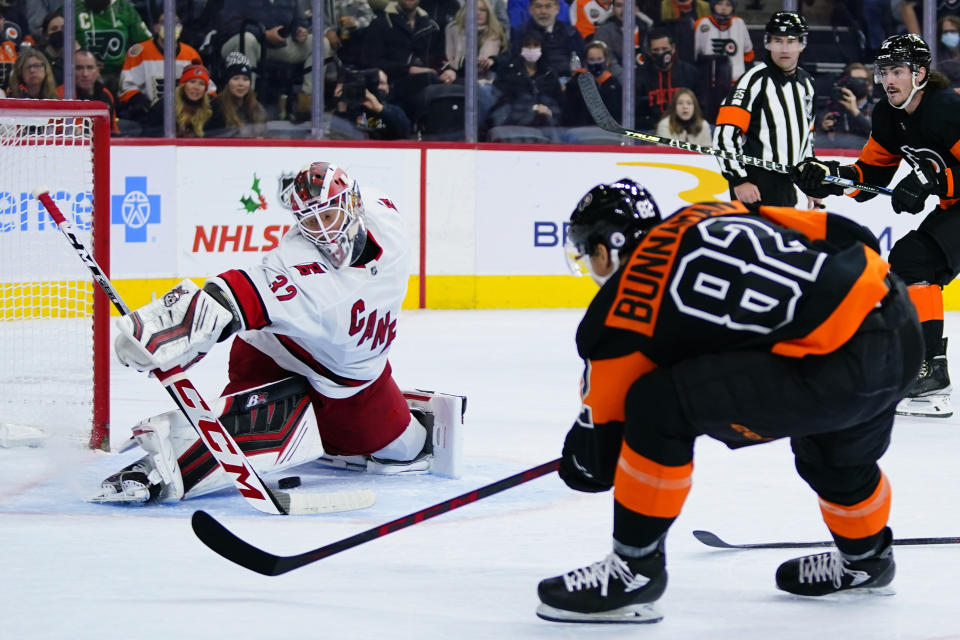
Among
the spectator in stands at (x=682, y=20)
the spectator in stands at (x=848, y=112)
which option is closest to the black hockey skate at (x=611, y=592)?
the spectator in stands at (x=682, y=20)

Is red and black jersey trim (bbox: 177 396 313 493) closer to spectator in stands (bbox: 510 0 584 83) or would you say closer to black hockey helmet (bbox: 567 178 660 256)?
black hockey helmet (bbox: 567 178 660 256)

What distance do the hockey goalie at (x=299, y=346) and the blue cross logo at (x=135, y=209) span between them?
3.11m

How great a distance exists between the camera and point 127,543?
8.86 ft

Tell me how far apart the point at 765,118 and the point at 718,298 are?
323cm

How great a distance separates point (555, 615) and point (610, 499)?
1.01 m

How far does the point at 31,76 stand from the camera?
6543 millimetres

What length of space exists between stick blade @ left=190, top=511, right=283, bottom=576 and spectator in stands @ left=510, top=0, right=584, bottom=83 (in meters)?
5.20

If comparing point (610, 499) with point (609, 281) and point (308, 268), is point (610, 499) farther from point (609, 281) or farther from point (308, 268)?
point (609, 281)

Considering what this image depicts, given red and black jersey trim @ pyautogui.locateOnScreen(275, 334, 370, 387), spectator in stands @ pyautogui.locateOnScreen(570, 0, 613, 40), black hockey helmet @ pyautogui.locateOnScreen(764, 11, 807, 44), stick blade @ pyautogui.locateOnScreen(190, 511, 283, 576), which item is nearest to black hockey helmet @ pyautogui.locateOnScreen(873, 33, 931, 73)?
black hockey helmet @ pyautogui.locateOnScreen(764, 11, 807, 44)

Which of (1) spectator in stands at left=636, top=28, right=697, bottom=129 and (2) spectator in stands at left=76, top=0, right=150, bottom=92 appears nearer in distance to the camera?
(2) spectator in stands at left=76, top=0, right=150, bottom=92

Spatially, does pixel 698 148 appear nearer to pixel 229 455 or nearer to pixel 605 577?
pixel 229 455

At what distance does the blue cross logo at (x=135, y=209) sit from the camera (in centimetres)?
633

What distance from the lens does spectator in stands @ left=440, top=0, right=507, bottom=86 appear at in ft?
23.2

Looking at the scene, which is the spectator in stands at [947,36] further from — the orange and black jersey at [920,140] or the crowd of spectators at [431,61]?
the orange and black jersey at [920,140]
